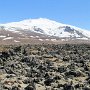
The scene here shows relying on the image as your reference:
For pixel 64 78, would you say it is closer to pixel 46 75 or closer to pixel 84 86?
pixel 46 75

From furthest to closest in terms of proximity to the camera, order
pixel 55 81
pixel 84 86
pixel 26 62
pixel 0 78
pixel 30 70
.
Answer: pixel 26 62, pixel 30 70, pixel 0 78, pixel 55 81, pixel 84 86

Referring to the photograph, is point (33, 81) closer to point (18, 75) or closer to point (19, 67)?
point (18, 75)

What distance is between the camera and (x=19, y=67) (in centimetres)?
3138

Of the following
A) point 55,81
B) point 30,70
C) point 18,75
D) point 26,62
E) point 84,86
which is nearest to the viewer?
point 84,86

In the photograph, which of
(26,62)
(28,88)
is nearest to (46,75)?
(28,88)

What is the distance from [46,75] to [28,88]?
19.5ft

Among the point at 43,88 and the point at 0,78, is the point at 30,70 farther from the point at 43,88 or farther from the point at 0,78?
the point at 43,88

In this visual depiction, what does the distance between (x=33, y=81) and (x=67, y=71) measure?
5.45 meters

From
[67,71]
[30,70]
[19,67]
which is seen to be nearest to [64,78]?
[67,71]

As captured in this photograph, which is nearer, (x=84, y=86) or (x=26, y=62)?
(x=84, y=86)

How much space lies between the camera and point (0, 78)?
2536 cm

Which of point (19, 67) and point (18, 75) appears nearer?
point (18, 75)

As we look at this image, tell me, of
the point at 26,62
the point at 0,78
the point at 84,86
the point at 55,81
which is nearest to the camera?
the point at 84,86

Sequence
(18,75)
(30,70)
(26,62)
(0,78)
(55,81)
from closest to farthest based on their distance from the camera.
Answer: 1. (55,81)
2. (0,78)
3. (18,75)
4. (30,70)
5. (26,62)
